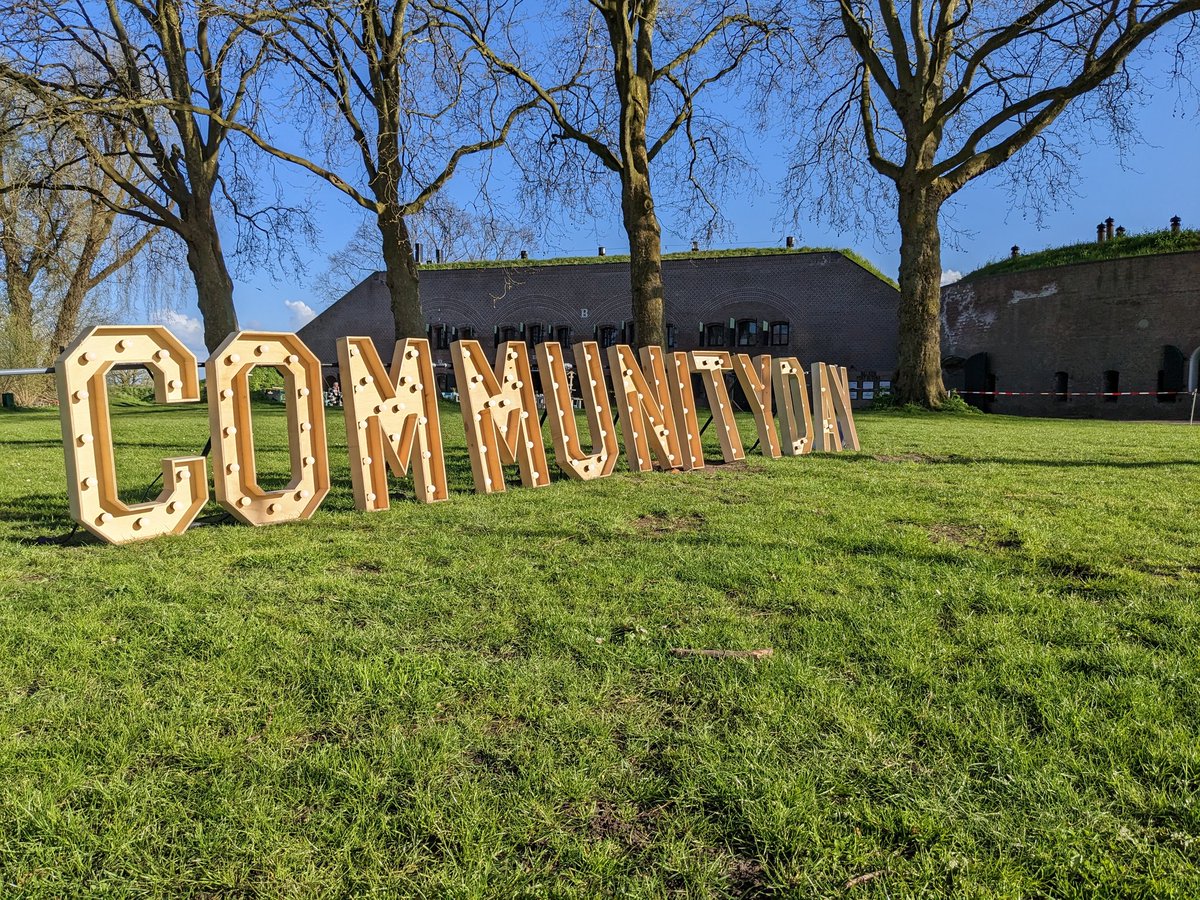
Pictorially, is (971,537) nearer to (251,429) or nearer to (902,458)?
(902,458)

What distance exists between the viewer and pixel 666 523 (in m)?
5.00

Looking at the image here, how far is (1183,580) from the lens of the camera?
356 centimetres

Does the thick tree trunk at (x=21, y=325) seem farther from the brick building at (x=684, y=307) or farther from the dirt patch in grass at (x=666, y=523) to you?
the dirt patch in grass at (x=666, y=523)

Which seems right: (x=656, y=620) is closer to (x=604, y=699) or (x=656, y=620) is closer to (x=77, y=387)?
(x=604, y=699)

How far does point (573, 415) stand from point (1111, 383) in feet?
80.9

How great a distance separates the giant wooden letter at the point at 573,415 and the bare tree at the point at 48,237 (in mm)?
10729

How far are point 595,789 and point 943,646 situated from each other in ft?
5.05

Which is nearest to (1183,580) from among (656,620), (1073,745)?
(1073,745)

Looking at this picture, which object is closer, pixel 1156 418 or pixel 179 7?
pixel 179 7

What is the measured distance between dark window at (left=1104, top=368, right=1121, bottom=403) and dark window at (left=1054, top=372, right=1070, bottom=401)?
1.09 m

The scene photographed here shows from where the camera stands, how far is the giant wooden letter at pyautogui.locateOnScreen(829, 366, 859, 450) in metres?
9.77

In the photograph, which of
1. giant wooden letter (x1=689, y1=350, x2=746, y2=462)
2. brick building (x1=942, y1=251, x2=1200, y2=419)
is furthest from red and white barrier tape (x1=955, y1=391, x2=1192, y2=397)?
giant wooden letter (x1=689, y1=350, x2=746, y2=462)

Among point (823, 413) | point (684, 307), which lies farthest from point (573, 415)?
point (684, 307)

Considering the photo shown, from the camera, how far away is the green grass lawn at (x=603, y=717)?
1632 millimetres
